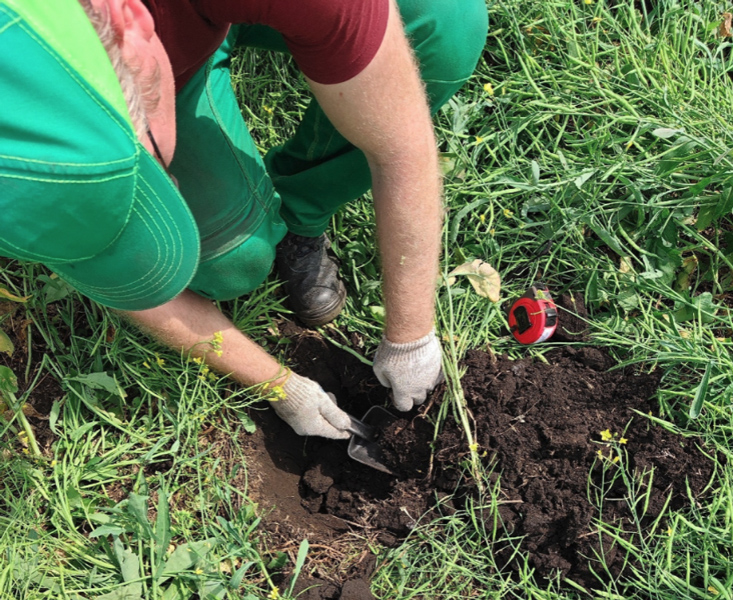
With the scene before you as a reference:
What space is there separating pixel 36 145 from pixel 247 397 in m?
1.05

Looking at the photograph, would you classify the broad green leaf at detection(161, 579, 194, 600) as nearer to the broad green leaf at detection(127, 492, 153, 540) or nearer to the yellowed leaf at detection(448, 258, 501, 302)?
the broad green leaf at detection(127, 492, 153, 540)

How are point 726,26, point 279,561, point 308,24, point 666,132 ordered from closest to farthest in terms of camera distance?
point 308,24 → point 279,561 → point 666,132 → point 726,26

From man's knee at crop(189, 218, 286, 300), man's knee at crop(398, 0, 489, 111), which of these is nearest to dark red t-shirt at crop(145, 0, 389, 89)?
man's knee at crop(398, 0, 489, 111)

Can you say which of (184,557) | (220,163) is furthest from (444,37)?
(184,557)

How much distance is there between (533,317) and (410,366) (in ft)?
1.36

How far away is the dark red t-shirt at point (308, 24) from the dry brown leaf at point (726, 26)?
5.18 feet

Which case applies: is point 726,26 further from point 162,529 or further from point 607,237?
point 162,529

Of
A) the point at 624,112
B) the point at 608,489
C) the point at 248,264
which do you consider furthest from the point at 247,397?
the point at 624,112

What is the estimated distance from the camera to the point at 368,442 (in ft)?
6.23

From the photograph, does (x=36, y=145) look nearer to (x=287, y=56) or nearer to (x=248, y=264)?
(x=248, y=264)

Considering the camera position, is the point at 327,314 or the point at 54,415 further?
the point at 327,314

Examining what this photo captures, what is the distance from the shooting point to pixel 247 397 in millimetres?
1819

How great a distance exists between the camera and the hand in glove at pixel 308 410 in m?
1.80

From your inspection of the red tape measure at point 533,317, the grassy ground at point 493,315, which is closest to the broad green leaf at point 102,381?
the grassy ground at point 493,315
